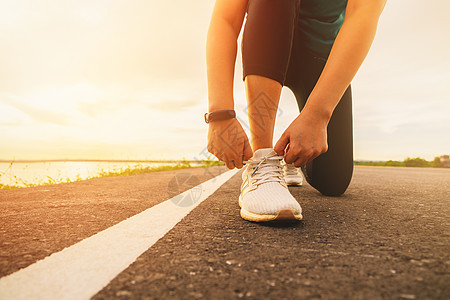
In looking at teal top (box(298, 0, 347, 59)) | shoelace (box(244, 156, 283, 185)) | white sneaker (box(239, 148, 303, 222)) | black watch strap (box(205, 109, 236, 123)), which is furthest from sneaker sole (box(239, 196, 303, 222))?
teal top (box(298, 0, 347, 59))

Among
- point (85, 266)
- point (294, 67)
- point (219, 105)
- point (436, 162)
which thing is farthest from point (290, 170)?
point (436, 162)

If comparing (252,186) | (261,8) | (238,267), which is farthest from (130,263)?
(261,8)

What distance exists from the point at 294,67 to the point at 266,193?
4.60 ft

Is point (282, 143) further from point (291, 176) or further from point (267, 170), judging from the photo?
point (291, 176)

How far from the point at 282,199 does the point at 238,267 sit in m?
0.62

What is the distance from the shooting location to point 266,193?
1497 millimetres

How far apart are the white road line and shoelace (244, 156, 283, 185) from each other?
2.01 feet

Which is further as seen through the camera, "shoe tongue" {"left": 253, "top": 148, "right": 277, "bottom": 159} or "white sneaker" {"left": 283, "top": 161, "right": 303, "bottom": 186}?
"white sneaker" {"left": 283, "top": 161, "right": 303, "bottom": 186}

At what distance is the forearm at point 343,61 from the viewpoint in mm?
1492

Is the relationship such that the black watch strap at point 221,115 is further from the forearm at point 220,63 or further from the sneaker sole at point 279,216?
the sneaker sole at point 279,216

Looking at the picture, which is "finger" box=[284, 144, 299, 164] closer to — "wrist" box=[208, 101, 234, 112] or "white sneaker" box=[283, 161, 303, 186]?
"wrist" box=[208, 101, 234, 112]

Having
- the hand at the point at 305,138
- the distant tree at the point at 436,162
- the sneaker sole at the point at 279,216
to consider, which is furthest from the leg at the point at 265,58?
the distant tree at the point at 436,162

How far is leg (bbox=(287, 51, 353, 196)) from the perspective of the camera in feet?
7.52

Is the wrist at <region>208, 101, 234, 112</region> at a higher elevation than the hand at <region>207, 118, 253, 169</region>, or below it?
higher
